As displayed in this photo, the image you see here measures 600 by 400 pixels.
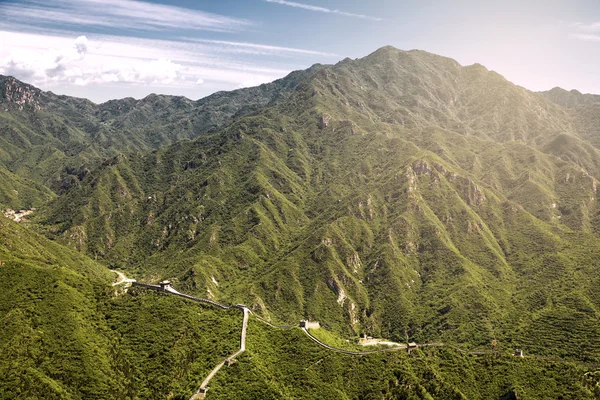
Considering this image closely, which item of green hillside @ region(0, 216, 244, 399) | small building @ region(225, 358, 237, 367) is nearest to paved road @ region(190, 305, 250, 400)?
small building @ region(225, 358, 237, 367)

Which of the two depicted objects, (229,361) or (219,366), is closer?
(219,366)

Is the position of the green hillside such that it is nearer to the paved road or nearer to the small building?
the paved road

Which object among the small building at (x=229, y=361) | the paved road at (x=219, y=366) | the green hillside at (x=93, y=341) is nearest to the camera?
the green hillside at (x=93, y=341)

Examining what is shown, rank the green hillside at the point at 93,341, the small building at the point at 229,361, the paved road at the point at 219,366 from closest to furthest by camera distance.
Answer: the green hillside at the point at 93,341 < the paved road at the point at 219,366 < the small building at the point at 229,361

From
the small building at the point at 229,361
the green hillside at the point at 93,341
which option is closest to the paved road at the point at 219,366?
the small building at the point at 229,361

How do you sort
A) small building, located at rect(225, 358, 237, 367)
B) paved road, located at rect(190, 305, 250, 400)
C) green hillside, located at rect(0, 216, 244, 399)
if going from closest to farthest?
green hillside, located at rect(0, 216, 244, 399) → paved road, located at rect(190, 305, 250, 400) → small building, located at rect(225, 358, 237, 367)

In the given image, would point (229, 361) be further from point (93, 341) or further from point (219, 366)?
point (93, 341)

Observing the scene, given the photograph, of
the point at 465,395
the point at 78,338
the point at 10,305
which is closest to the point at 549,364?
the point at 465,395

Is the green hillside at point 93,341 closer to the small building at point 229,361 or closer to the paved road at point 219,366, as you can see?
the paved road at point 219,366

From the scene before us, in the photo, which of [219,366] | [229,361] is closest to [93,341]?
[219,366]

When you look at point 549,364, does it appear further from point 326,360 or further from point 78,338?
point 78,338

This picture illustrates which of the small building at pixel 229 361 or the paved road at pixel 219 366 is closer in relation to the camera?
the paved road at pixel 219 366
